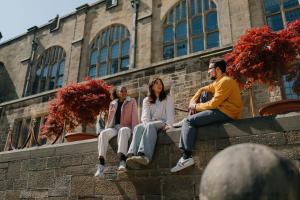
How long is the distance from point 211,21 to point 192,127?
1153cm

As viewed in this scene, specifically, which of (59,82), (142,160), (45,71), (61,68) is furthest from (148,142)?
(45,71)

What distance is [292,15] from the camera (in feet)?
43.0

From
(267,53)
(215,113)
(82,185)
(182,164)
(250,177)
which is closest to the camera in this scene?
(250,177)

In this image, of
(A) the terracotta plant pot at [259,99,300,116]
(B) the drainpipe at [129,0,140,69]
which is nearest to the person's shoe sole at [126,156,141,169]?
(A) the terracotta plant pot at [259,99,300,116]

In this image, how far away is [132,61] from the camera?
53.4 feet

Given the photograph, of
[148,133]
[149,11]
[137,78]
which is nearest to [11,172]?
[148,133]

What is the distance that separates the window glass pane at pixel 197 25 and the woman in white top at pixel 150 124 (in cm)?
1047

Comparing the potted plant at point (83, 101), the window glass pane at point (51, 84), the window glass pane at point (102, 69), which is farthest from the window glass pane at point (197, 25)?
the window glass pane at point (51, 84)

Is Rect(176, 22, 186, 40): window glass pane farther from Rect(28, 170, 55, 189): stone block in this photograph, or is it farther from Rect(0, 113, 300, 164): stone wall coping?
Rect(0, 113, 300, 164): stone wall coping

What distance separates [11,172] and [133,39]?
36.3 ft

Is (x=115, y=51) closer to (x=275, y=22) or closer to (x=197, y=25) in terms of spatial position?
(x=197, y=25)

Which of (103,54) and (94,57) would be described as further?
(94,57)

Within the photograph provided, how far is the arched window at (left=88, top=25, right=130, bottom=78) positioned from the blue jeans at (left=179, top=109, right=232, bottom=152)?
12.4m

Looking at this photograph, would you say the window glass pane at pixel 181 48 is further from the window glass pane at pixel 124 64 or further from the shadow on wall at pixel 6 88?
the shadow on wall at pixel 6 88
